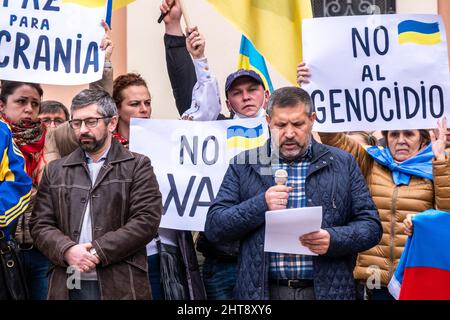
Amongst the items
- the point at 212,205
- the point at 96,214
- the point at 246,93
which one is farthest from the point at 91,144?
the point at 246,93

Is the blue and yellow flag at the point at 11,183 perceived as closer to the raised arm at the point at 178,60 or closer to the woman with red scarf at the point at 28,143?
the woman with red scarf at the point at 28,143

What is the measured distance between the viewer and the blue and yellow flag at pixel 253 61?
7.47 meters

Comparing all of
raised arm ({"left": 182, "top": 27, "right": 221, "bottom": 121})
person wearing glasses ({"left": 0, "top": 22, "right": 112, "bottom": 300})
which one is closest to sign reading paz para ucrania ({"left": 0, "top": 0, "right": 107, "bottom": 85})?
person wearing glasses ({"left": 0, "top": 22, "right": 112, "bottom": 300})

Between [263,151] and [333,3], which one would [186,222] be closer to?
[263,151]

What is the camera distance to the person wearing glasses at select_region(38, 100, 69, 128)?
754 cm

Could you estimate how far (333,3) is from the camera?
9.67m

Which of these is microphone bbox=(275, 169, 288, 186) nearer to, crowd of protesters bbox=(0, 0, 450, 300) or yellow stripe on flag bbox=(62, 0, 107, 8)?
crowd of protesters bbox=(0, 0, 450, 300)

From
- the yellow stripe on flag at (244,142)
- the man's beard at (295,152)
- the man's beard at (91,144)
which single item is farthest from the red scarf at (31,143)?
the man's beard at (295,152)

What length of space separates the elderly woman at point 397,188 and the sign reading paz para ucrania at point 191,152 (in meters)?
0.54

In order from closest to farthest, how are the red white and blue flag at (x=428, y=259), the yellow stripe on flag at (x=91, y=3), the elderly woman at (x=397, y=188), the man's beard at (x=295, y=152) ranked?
the man's beard at (x=295, y=152)
the red white and blue flag at (x=428, y=259)
the elderly woman at (x=397, y=188)
the yellow stripe on flag at (x=91, y=3)

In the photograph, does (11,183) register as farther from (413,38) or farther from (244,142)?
(413,38)

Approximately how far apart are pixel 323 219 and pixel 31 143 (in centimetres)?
200

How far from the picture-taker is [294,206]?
5.45 meters

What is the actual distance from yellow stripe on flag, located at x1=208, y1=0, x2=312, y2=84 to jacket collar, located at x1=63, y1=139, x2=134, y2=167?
1294 mm
